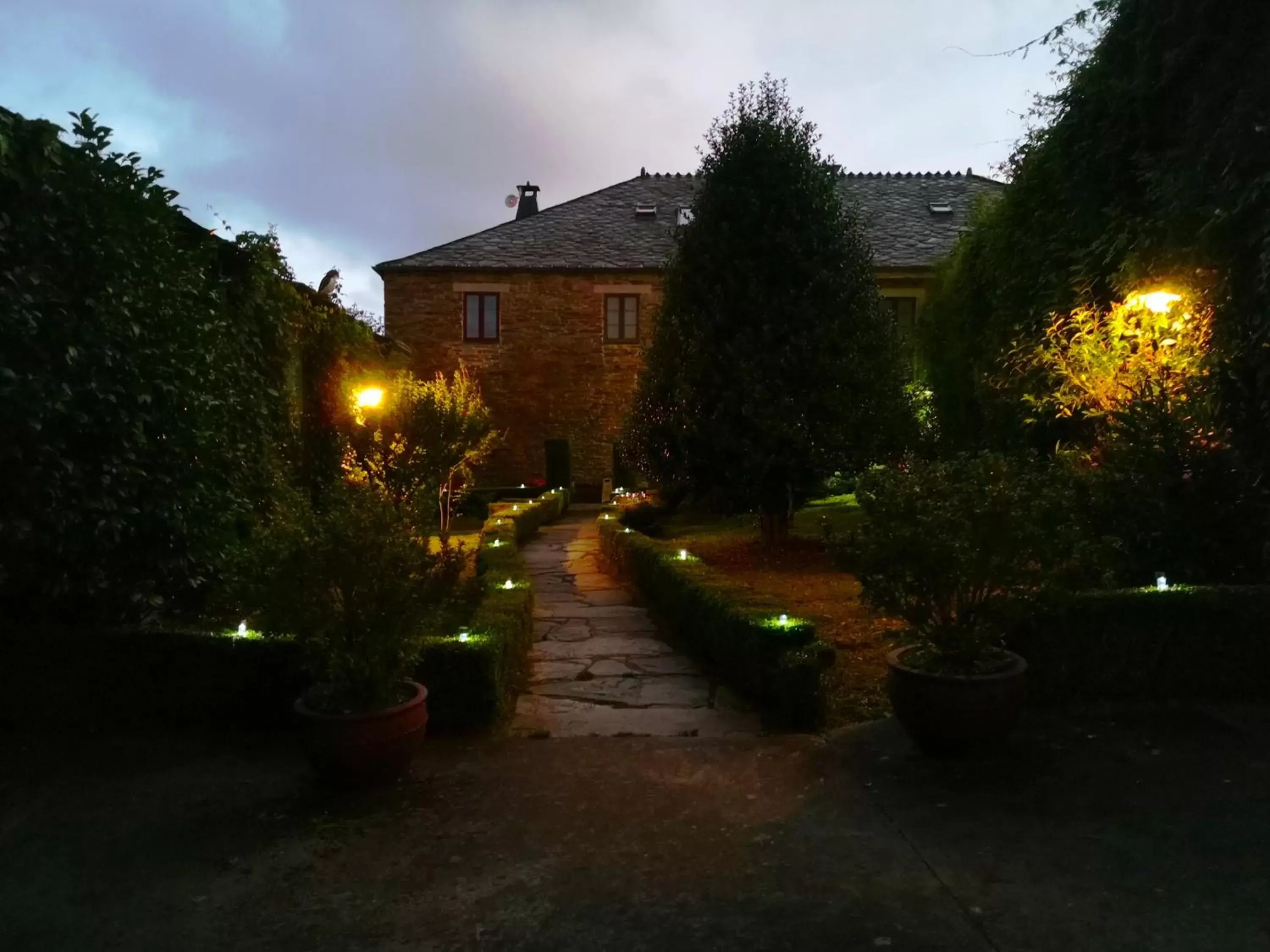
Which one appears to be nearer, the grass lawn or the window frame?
the grass lawn

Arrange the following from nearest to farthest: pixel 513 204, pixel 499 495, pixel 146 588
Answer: pixel 146 588 → pixel 499 495 → pixel 513 204

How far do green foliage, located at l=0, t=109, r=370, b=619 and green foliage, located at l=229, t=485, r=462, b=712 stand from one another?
1191 millimetres

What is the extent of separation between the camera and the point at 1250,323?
6.68 meters

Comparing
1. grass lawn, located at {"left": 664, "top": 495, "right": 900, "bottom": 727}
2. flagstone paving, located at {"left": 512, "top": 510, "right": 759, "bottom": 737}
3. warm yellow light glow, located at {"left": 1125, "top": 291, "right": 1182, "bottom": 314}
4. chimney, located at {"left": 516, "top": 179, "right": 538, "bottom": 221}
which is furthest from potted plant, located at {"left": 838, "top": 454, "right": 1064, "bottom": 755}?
chimney, located at {"left": 516, "top": 179, "right": 538, "bottom": 221}

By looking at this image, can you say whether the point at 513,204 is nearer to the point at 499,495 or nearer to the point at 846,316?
the point at 499,495

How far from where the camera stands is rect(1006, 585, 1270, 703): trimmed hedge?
5488 millimetres

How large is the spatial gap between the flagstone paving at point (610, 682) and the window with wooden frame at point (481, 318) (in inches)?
551

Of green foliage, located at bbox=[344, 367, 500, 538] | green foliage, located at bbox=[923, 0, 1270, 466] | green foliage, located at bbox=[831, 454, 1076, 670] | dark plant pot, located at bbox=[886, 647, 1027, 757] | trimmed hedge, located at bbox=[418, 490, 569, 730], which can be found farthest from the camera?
green foliage, located at bbox=[344, 367, 500, 538]

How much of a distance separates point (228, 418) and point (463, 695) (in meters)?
2.86

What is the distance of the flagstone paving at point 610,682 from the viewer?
548 centimetres

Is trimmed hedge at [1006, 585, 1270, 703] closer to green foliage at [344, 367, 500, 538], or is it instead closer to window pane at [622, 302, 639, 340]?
green foliage at [344, 367, 500, 538]

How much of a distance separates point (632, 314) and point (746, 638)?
17.9 metres

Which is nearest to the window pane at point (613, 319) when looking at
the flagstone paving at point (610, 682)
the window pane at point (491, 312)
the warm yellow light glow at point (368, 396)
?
the window pane at point (491, 312)

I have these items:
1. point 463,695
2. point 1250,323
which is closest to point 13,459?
point 463,695
